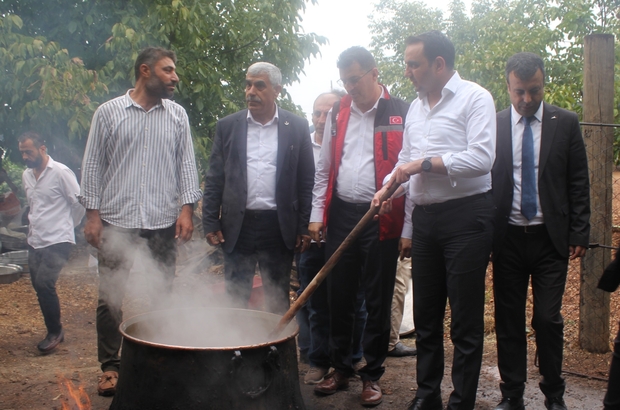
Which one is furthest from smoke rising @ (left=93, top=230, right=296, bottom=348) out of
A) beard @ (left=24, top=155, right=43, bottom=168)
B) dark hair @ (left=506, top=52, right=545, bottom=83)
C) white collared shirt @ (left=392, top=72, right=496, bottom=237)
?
beard @ (left=24, top=155, right=43, bottom=168)

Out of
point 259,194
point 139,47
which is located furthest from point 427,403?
point 139,47

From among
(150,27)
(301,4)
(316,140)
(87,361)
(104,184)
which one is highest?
(301,4)

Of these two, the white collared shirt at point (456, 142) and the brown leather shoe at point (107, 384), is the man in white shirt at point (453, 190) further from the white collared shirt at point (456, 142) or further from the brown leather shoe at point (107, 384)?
the brown leather shoe at point (107, 384)

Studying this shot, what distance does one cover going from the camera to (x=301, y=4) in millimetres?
9727

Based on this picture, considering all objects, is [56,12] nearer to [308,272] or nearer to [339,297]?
[308,272]

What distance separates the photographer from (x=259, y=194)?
437 centimetres

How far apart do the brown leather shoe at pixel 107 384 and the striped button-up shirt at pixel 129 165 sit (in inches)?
42.8

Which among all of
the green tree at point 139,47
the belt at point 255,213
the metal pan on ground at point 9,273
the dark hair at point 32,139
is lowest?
the metal pan on ground at point 9,273

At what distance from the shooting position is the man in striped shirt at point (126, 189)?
4152mm

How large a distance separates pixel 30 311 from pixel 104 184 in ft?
13.6

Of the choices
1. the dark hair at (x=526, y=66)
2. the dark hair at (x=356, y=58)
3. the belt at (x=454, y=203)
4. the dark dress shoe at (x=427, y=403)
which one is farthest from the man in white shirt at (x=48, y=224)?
the dark hair at (x=526, y=66)

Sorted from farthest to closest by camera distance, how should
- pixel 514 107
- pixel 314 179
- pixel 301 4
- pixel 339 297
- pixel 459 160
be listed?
pixel 301 4, pixel 314 179, pixel 339 297, pixel 514 107, pixel 459 160

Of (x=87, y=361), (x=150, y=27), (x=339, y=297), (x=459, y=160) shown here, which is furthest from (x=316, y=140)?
(x=150, y=27)

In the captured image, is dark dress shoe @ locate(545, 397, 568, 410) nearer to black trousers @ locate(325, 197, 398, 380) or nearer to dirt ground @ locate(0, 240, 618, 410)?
dirt ground @ locate(0, 240, 618, 410)
